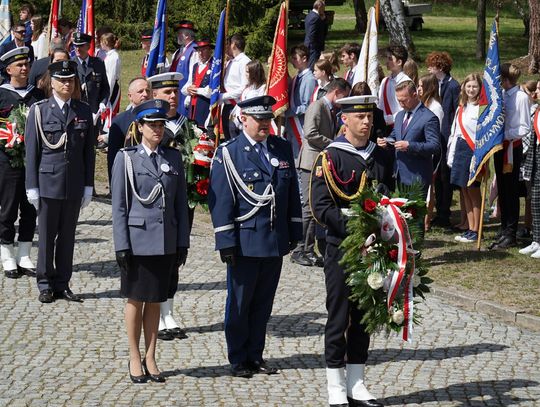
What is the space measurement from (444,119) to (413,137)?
8.59 ft

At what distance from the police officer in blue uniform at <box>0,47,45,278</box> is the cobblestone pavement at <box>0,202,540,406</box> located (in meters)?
0.26

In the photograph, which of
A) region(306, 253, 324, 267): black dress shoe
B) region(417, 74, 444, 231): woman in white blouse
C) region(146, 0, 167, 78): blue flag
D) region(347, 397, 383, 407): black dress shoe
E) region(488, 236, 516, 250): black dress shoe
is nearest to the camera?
region(347, 397, 383, 407): black dress shoe

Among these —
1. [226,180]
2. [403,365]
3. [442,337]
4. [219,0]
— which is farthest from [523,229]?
[219,0]

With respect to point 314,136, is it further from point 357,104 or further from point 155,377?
point 155,377

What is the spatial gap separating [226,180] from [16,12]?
2497 cm

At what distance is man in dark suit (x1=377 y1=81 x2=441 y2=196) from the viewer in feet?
41.5

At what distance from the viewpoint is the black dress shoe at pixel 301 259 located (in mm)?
13221

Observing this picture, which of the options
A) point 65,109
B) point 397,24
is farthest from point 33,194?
point 397,24

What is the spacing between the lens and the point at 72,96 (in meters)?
11.5

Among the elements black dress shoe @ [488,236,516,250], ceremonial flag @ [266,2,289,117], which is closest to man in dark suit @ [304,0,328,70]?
ceremonial flag @ [266,2,289,117]

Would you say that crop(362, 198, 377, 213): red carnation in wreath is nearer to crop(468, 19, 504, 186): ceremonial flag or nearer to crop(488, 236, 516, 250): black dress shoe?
crop(468, 19, 504, 186): ceremonial flag

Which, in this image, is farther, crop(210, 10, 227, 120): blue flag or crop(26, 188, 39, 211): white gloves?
crop(210, 10, 227, 120): blue flag

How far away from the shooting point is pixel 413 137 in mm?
12797

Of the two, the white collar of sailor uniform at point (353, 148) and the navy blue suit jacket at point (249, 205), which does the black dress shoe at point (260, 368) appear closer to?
the navy blue suit jacket at point (249, 205)
